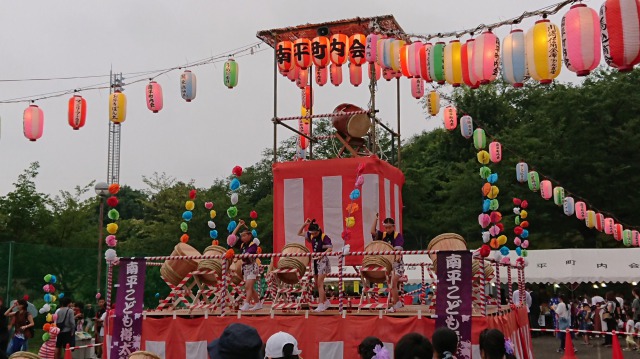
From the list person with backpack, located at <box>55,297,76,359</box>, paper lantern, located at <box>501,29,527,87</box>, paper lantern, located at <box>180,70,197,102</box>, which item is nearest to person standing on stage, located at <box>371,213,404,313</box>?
paper lantern, located at <box>501,29,527,87</box>

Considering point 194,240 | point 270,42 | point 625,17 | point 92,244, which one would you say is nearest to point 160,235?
point 194,240

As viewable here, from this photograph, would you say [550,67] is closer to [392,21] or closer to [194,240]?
[392,21]

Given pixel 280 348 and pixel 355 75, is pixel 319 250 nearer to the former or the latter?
pixel 355 75

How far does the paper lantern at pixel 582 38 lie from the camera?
9188 mm

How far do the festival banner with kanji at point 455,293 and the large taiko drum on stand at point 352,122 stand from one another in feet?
22.1

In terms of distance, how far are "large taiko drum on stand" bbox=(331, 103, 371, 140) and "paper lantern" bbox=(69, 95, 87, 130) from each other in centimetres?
598

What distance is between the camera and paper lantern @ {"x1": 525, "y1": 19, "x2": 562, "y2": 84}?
10.0 m

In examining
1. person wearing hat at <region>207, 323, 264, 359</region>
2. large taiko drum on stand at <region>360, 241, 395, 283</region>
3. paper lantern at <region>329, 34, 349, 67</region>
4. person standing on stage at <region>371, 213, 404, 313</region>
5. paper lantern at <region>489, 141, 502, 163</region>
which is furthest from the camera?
paper lantern at <region>489, 141, 502, 163</region>

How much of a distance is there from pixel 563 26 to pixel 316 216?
7806 millimetres

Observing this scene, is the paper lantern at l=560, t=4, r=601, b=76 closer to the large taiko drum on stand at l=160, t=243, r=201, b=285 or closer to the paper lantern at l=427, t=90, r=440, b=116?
the large taiko drum on stand at l=160, t=243, r=201, b=285

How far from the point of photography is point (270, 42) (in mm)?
16688

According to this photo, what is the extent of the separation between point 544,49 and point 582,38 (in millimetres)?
886

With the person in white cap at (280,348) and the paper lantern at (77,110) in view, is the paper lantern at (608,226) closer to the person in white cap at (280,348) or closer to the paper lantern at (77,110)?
the paper lantern at (77,110)

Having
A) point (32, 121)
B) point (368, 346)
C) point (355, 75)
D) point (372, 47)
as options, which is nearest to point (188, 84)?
point (32, 121)
